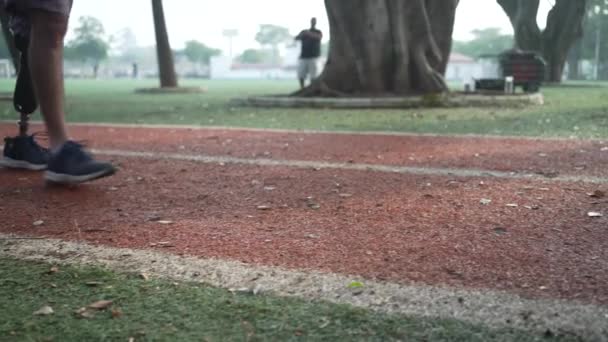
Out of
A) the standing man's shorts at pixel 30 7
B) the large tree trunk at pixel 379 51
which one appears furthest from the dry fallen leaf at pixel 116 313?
the large tree trunk at pixel 379 51

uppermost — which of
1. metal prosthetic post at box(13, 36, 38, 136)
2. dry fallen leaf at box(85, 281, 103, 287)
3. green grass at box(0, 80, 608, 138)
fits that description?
metal prosthetic post at box(13, 36, 38, 136)

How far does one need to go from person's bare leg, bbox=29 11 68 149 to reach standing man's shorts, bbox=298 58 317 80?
1351 cm

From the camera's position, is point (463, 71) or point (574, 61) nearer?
point (574, 61)

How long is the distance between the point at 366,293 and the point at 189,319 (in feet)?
1.56

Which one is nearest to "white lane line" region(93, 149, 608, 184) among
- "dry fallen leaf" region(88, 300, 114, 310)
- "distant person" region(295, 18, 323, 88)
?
"dry fallen leaf" region(88, 300, 114, 310)

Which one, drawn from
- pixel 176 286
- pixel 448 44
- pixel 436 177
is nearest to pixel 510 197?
pixel 436 177

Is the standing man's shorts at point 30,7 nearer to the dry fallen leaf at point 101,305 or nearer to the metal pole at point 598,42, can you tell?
the dry fallen leaf at point 101,305

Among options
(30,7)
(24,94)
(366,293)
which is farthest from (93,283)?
(24,94)

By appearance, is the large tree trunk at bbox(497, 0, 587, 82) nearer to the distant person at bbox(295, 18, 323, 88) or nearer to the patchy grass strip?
the distant person at bbox(295, 18, 323, 88)

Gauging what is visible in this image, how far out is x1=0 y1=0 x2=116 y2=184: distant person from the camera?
9.84 ft

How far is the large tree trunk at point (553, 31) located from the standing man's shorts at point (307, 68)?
48.7 feet

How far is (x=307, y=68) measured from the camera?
1664 cm

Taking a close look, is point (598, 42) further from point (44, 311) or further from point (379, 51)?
point (44, 311)

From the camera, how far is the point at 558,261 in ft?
6.60
